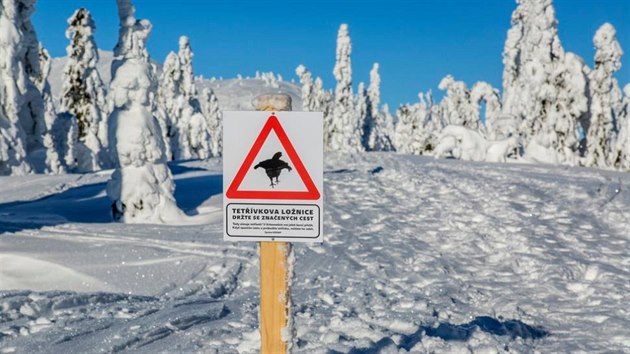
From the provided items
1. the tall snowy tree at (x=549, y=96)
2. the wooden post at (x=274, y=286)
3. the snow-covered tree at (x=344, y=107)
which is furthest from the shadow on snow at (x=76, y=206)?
the snow-covered tree at (x=344, y=107)

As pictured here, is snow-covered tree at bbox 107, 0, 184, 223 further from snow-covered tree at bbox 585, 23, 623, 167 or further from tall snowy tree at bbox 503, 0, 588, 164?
tall snowy tree at bbox 503, 0, 588, 164

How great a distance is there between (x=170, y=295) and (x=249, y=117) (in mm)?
4385

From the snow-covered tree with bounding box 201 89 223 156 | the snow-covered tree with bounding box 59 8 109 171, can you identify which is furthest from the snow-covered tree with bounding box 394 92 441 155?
the snow-covered tree with bounding box 59 8 109 171

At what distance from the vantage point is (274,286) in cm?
305

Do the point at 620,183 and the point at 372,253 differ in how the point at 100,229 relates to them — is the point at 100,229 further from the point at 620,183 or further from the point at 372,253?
the point at 620,183

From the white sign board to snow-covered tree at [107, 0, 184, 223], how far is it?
877cm

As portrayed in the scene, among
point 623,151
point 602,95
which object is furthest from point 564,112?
point 623,151

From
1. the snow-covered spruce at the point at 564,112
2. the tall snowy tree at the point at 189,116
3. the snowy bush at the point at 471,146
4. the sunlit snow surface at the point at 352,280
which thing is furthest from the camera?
the tall snowy tree at the point at 189,116

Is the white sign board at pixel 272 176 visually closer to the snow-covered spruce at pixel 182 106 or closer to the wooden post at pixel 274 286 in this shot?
the wooden post at pixel 274 286

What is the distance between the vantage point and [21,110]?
25.0 meters

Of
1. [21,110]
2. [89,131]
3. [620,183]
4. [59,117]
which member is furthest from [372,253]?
[89,131]

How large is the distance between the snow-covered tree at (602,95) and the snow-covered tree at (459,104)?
85.2 feet

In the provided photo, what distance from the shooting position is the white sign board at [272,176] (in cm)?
293

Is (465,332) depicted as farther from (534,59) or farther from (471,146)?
(534,59)
